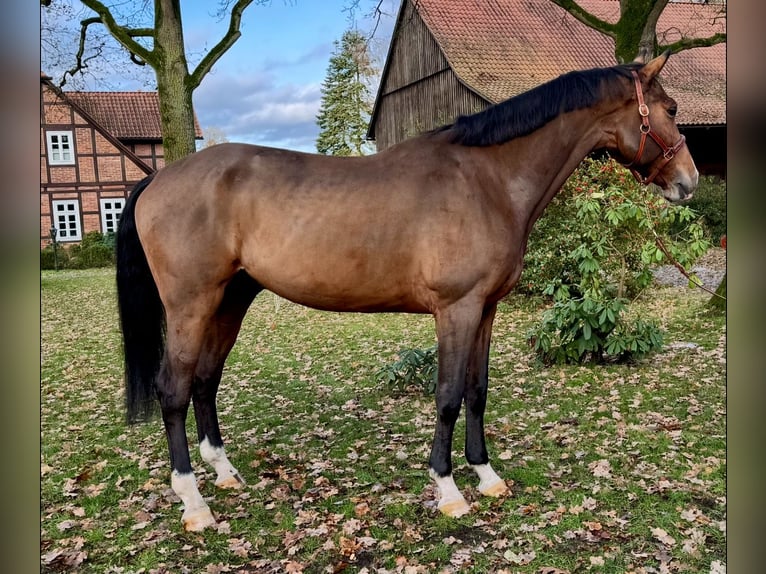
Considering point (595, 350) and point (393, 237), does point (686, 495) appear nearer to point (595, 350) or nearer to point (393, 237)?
point (393, 237)

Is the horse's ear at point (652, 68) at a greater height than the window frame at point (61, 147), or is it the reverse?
the window frame at point (61, 147)

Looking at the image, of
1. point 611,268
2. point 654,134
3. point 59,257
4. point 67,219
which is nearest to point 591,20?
point 611,268

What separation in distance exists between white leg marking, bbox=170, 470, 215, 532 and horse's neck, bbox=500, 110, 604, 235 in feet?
8.42

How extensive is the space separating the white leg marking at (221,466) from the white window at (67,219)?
2258 centimetres

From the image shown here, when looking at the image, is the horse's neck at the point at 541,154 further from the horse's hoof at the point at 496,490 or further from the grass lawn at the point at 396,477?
the grass lawn at the point at 396,477

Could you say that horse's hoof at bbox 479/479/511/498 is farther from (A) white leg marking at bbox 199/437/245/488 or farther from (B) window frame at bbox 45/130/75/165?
(B) window frame at bbox 45/130/75/165

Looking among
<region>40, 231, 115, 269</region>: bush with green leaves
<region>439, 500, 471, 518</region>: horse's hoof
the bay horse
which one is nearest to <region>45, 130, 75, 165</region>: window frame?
<region>40, 231, 115, 269</region>: bush with green leaves

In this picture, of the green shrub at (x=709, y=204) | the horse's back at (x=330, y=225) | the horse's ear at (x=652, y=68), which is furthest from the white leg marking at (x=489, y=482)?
the green shrub at (x=709, y=204)

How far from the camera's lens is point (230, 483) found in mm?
3738

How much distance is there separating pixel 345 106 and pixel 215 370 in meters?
26.0

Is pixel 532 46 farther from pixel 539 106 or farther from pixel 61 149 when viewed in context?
pixel 61 149

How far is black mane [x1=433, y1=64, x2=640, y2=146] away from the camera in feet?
10.6

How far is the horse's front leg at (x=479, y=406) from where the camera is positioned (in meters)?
3.53

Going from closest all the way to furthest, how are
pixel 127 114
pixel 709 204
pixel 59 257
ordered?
1. pixel 709 204
2. pixel 59 257
3. pixel 127 114
